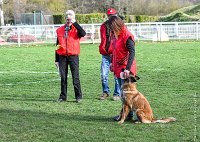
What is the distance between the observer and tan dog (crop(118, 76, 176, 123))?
7.98m

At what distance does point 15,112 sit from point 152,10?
221 feet

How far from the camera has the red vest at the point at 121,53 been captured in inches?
326

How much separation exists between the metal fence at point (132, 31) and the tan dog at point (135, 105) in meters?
27.1

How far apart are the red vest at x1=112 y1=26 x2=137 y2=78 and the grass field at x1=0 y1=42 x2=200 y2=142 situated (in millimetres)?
932

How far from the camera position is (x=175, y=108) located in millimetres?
9445

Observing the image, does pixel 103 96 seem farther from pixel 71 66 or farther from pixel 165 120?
pixel 165 120

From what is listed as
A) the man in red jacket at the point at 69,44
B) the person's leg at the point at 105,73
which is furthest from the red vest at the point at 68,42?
the person's leg at the point at 105,73

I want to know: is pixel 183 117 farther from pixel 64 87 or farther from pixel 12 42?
pixel 12 42

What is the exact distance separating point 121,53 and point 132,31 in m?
28.8

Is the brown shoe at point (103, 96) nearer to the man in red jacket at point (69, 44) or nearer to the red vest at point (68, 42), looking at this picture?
the man in red jacket at point (69, 44)

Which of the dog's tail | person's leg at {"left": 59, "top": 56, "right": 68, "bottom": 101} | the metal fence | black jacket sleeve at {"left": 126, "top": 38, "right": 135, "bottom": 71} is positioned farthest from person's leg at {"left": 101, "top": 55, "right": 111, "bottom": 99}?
the metal fence

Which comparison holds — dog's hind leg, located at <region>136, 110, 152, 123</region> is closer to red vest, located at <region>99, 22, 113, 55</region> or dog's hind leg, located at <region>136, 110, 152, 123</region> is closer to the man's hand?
the man's hand

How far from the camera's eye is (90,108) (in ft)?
32.0

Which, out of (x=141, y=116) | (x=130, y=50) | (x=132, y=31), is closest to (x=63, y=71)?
(x=130, y=50)
